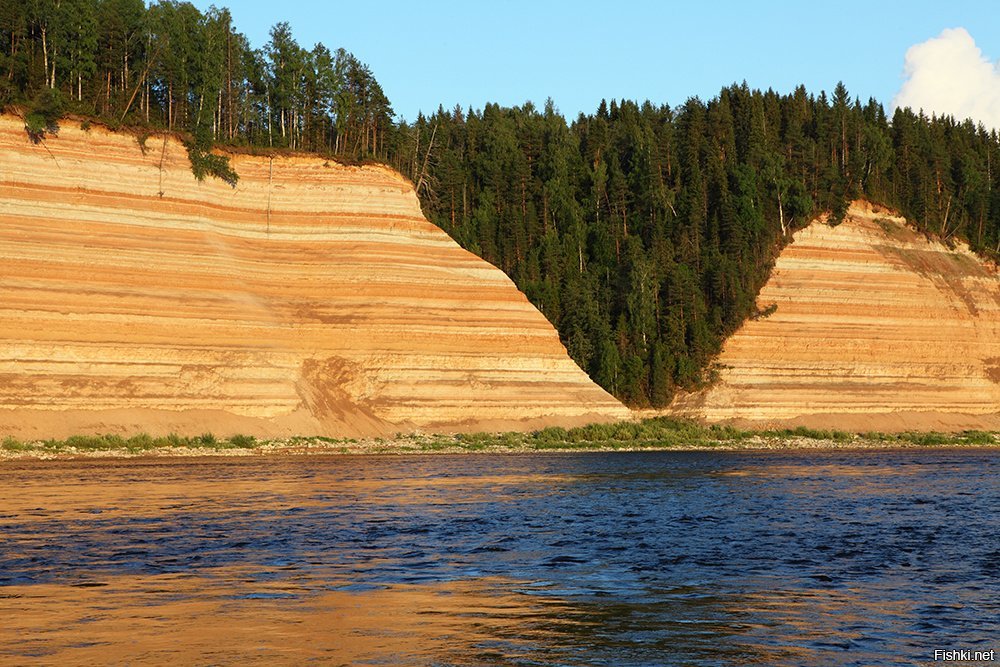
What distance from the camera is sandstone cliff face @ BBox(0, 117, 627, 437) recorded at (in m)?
55.5

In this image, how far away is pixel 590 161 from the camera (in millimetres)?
109688

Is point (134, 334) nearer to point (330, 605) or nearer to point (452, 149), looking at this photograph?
point (330, 605)

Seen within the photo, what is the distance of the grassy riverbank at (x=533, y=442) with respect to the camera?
Answer: 51938 mm

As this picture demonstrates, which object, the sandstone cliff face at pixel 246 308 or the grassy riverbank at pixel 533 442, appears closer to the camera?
the grassy riverbank at pixel 533 442

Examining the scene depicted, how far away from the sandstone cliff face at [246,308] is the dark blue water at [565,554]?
14.0 metres

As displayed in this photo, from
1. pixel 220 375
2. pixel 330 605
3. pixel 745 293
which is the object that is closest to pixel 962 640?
pixel 330 605

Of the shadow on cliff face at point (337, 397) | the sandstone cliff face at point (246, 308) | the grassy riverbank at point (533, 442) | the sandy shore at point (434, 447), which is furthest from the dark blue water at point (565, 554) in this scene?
the shadow on cliff face at point (337, 397)

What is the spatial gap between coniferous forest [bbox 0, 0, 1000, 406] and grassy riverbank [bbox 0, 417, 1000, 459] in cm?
884

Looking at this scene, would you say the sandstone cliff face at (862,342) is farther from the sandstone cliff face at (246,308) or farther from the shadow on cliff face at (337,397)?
the shadow on cliff face at (337,397)

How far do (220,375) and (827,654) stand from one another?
4905 cm

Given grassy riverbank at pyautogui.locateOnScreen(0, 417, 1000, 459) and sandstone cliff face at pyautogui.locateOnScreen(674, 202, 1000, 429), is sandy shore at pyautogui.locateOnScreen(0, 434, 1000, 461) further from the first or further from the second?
sandstone cliff face at pyautogui.locateOnScreen(674, 202, 1000, 429)

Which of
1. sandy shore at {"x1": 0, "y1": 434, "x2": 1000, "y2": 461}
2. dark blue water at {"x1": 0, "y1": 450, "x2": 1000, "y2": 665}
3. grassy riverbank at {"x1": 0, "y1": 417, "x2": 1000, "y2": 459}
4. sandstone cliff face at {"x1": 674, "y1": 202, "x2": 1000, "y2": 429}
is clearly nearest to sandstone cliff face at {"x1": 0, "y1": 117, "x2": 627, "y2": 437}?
grassy riverbank at {"x1": 0, "y1": 417, "x2": 1000, "y2": 459}

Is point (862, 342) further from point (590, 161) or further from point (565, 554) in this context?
point (565, 554)

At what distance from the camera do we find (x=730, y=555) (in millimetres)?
22109
